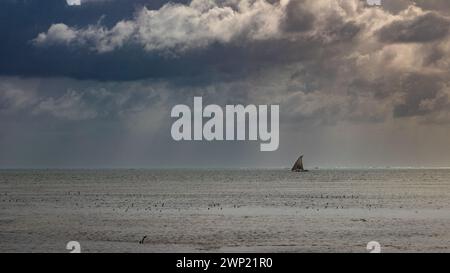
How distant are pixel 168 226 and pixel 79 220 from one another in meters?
11.0

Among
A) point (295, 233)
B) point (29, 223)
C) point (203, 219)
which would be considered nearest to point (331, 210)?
point (203, 219)

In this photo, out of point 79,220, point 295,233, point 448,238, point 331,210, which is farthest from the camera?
point 331,210

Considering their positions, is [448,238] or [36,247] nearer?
Answer: [36,247]

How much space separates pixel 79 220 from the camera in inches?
2302
